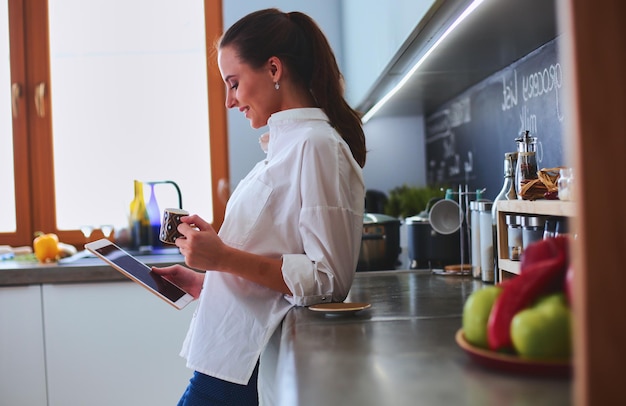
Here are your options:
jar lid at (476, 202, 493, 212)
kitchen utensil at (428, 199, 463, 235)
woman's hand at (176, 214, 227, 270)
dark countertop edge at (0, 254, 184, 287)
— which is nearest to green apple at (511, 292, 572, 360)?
woman's hand at (176, 214, 227, 270)

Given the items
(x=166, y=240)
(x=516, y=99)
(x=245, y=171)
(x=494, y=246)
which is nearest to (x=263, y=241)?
(x=166, y=240)

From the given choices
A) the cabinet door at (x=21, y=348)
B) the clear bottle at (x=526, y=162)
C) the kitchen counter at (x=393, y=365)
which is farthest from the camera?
the cabinet door at (x=21, y=348)

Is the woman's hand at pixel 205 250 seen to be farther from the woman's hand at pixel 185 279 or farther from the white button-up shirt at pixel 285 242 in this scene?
the woman's hand at pixel 185 279

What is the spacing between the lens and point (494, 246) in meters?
1.66

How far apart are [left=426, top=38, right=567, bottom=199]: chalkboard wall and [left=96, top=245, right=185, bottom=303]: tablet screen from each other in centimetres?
91

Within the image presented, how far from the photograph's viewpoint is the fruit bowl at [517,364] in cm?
65

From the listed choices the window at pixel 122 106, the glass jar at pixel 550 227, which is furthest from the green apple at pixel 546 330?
the window at pixel 122 106

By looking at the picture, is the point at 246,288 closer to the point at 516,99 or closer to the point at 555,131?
the point at 555,131

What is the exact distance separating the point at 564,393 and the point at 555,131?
116 centimetres

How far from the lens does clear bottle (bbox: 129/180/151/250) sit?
119 inches

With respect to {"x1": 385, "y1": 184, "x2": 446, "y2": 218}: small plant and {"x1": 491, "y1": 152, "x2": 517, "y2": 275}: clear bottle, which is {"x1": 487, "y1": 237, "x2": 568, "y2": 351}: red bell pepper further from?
{"x1": 385, "y1": 184, "x2": 446, "y2": 218}: small plant

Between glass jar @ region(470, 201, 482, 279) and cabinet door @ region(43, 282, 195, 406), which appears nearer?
glass jar @ region(470, 201, 482, 279)

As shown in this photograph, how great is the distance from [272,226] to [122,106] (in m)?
2.15

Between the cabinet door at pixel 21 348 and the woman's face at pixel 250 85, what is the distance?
142 centimetres
